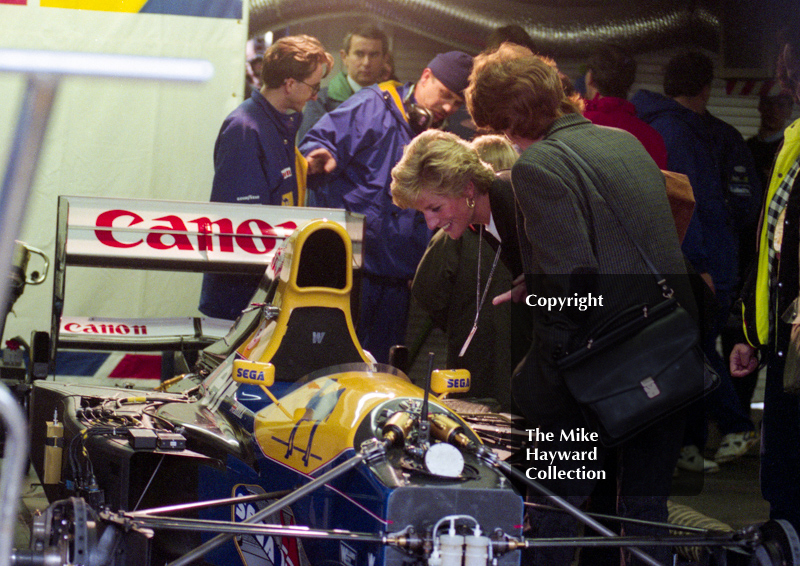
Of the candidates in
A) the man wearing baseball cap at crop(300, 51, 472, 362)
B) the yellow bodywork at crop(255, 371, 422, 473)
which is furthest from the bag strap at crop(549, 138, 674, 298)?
the man wearing baseball cap at crop(300, 51, 472, 362)

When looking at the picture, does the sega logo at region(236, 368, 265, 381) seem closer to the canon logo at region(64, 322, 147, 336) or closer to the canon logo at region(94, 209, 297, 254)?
the canon logo at region(94, 209, 297, 254)

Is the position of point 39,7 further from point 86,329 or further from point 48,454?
point 48,454

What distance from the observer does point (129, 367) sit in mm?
6246

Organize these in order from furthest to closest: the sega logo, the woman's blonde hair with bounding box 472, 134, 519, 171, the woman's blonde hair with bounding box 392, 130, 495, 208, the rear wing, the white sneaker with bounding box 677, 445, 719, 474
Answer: the white sneaker with bounding box 677, 445, 719, 474 < the rear wing < the woman's blonde hair with bounding box 472, 134, 519, 171 < the woman's blonde hair with bounding box 392, 130, 495, 208 < the sega logo

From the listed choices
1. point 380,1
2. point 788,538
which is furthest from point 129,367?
point 788,538

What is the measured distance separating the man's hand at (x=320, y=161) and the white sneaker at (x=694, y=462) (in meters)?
2.75

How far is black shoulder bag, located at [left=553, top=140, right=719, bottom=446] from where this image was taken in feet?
8.23

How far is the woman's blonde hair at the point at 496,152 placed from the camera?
13.1ft

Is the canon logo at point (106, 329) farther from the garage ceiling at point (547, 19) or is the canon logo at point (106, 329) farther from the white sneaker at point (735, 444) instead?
the white sneaker at point (735, 444)

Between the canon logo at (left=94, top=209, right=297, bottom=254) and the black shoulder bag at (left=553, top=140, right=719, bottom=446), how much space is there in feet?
8.98

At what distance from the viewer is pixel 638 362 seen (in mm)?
2529

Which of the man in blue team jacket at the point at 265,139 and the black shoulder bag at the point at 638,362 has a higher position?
the man in blue team jacket at the point at 265,139

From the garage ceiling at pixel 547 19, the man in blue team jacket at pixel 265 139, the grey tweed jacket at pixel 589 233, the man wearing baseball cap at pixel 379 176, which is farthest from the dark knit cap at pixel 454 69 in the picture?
the grey tweed jacket at pixel 589 233

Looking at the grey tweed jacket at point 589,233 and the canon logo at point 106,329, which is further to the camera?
the canon logo at point 106,329
